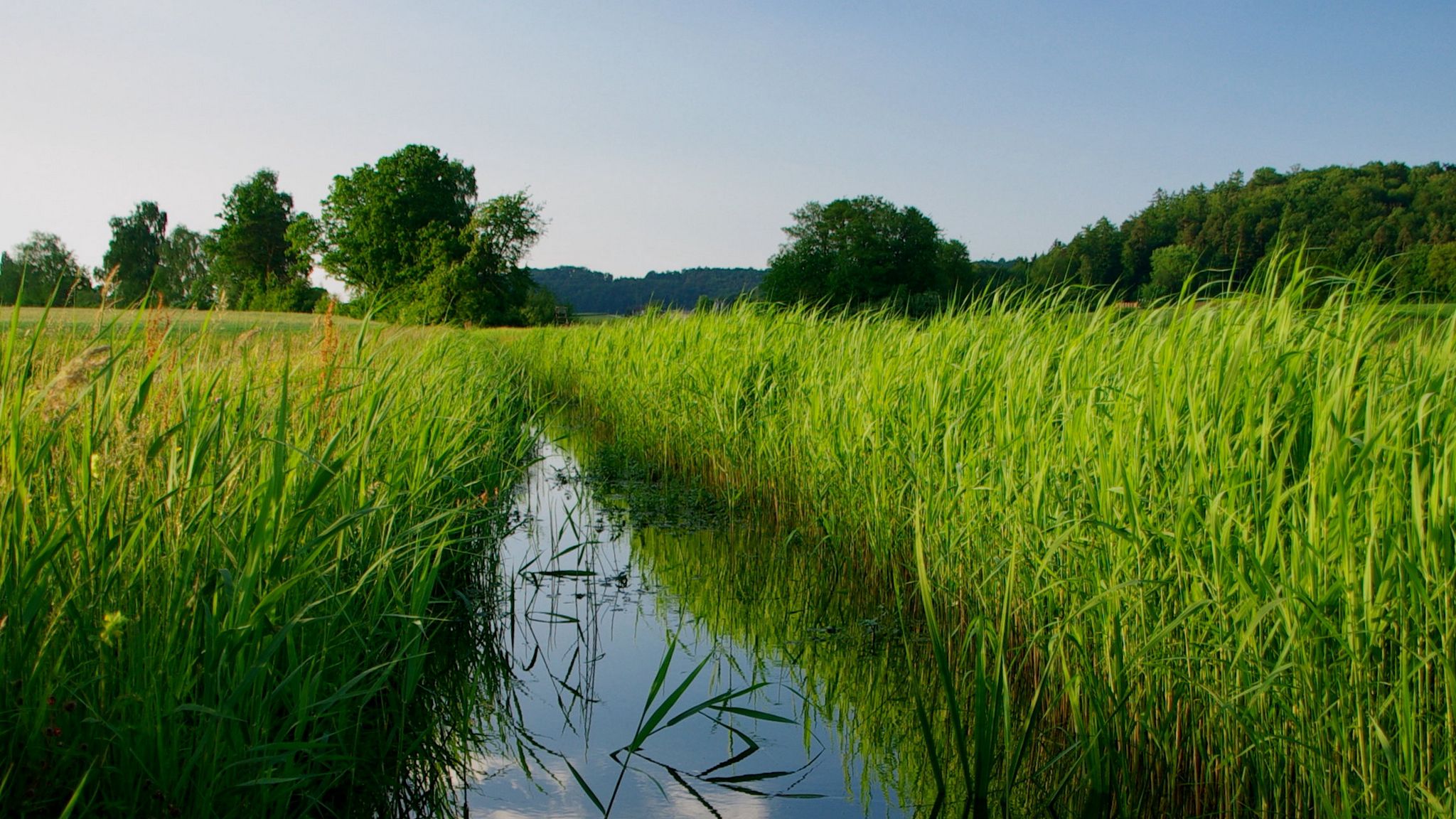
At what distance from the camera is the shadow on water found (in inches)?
103

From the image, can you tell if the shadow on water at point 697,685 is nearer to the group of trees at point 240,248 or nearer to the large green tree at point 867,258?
the group of trees at point 240,248

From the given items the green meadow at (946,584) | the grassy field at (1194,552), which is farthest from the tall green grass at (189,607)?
the grassy field at (1194,552)

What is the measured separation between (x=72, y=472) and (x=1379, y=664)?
9.92 ft

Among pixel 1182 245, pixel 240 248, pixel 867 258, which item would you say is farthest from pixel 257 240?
pixel 1182 245

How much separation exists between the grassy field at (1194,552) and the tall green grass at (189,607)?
158 cm

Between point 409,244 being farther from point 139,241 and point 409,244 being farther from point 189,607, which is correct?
point 189,607

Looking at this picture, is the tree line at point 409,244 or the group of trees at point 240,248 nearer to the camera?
the tree line at point 409,244

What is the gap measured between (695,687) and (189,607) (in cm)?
179

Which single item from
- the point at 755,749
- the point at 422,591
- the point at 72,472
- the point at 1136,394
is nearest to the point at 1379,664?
the point at 1136,394

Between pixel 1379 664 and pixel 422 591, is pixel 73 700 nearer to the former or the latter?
pixel 422 591

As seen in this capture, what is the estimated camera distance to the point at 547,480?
25.0 ft

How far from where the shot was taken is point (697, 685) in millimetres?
3385

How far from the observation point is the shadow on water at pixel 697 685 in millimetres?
2611

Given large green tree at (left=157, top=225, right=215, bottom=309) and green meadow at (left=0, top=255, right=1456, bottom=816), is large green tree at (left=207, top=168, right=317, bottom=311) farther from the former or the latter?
green meadow at (left=0, top=255, right=1456, bottom=816)
